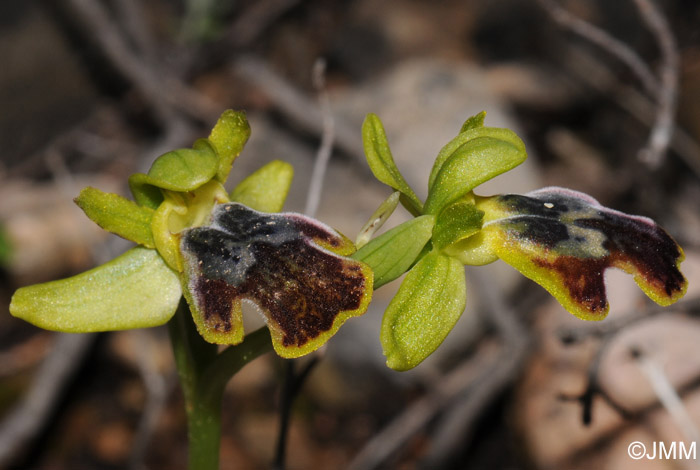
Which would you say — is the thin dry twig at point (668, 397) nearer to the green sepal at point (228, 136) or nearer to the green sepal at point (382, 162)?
the green sepal at point (382, 162)

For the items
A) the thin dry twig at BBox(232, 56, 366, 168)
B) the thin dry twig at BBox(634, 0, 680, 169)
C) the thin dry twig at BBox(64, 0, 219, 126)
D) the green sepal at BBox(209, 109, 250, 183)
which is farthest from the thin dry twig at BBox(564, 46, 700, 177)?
the green sepal at BBox(209, 109, 250, 183)

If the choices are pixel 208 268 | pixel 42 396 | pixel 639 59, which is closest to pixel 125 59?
pixel 42 396

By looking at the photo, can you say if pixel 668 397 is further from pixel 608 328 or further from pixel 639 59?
pixel 639 59

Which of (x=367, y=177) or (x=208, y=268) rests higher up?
(x=208, y=268)

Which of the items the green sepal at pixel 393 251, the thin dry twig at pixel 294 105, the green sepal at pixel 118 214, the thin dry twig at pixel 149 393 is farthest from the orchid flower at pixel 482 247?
the thin dry twig at pixel 294 105

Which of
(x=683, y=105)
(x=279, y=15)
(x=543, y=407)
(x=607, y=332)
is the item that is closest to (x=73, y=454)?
(x=543, y=407)
